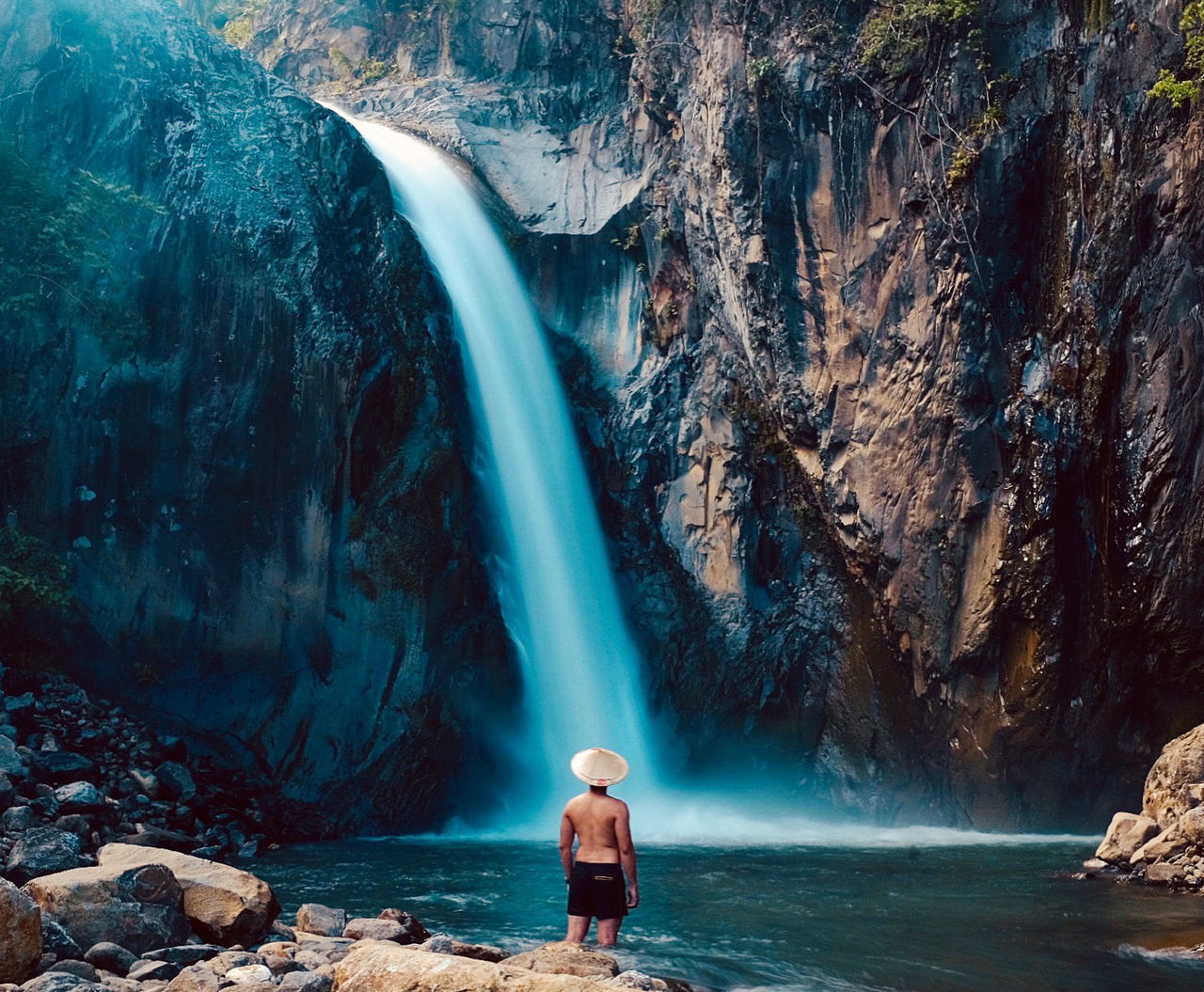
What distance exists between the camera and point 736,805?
17688 millimetres

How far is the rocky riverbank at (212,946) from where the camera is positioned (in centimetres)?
521

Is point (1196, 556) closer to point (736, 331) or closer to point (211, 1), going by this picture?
point (736, 331)

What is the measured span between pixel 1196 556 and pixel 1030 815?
426 cm

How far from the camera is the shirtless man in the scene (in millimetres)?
7316

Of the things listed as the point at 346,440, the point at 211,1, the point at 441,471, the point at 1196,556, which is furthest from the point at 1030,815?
the point at 211,1

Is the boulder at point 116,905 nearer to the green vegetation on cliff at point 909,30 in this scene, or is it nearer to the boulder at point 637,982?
the boulder at point 637,982

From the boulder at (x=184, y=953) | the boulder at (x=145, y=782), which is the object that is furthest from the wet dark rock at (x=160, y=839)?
the boulder at (x=184, y=953)

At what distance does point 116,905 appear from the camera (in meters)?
7.17

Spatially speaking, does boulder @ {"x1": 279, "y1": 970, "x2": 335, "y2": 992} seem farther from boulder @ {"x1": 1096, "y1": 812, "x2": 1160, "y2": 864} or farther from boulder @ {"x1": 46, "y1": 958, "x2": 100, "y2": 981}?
boulder @ {"x1": 1096, "y1": 812, "x2": 1160, "y2": 864}

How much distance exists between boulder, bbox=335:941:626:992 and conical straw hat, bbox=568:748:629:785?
2.06 m

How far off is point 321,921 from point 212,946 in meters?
1.16

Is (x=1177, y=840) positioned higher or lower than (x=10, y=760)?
lower

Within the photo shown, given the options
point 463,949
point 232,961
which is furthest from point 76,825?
point 463,949

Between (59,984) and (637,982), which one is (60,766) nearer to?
(59,984)
